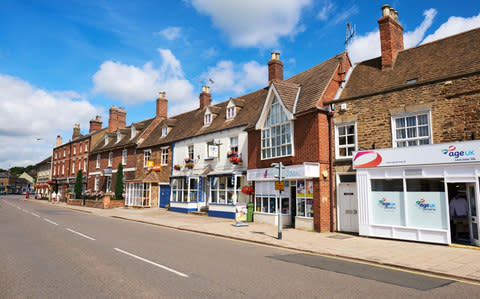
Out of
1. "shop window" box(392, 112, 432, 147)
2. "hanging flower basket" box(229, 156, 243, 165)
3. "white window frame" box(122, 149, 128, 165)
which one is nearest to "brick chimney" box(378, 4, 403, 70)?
"shop window" box(392, 112, 432, 147)

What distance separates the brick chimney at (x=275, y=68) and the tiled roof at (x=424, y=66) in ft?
23.0

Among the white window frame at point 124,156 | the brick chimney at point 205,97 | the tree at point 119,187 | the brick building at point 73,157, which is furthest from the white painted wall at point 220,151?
the brick building at point 73,157

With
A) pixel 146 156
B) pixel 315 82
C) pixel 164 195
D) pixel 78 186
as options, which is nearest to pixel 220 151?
pixel 315 82

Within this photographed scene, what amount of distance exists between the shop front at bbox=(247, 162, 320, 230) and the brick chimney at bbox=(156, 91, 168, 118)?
2055cm

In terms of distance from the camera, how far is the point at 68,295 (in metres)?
5.62

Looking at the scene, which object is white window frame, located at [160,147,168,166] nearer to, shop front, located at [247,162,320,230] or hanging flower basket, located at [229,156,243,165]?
hanging flower basket, located at [229,156,243,165]

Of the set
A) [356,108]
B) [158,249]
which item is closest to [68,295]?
[158,249]

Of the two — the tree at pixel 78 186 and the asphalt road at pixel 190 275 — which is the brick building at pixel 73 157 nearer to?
the tree at pixel 78 186

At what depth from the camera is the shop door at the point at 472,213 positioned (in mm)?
11047

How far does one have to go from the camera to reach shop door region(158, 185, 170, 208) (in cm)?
2942

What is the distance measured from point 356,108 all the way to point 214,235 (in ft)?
28.6

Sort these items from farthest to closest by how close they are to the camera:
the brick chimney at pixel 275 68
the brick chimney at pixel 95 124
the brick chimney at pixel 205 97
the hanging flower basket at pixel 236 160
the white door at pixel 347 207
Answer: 1. the brick chimney at pixel 95 124
2. the brick chimney at pixel 205 97
3. the brick chimney at pixel 275 68
4. the hanging flower basket at pixel 236 160
5. the white door at pixel 347 207

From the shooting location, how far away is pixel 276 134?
720 inches

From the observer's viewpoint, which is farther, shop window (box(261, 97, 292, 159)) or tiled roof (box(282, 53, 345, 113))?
shop window (box(261, 97, 292, 159))
